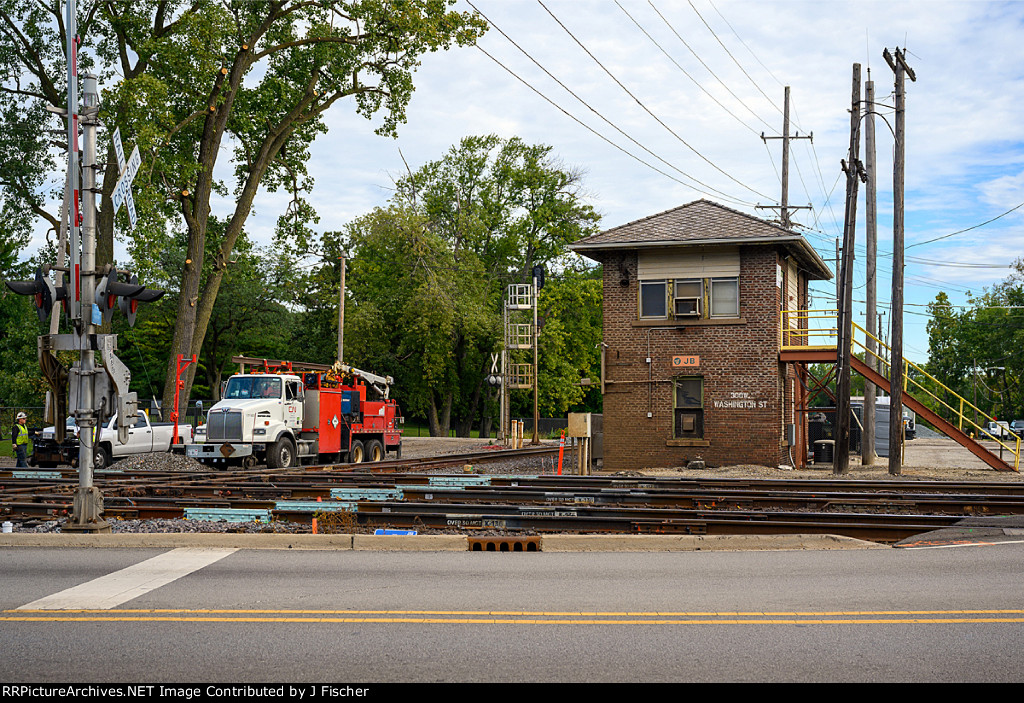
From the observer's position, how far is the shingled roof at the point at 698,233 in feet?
87.4

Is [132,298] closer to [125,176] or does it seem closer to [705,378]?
[125,176]

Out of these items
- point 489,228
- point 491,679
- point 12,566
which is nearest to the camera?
point 491,679

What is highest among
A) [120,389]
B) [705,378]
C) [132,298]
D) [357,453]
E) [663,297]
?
[663,297]

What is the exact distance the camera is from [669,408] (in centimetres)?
2736

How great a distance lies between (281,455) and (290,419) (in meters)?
1.10

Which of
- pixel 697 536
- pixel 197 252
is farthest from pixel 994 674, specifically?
pixel 197 252

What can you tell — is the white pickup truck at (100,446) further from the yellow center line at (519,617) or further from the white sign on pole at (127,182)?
the yellow center line at (519,617)

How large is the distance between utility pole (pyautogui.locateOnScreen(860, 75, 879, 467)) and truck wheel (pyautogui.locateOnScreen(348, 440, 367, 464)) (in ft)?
48.6

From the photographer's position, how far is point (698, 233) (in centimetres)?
2748

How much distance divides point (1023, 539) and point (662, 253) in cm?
1690

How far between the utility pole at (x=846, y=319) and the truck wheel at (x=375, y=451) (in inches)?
550

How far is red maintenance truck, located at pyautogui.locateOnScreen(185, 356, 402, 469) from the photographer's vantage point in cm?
2467

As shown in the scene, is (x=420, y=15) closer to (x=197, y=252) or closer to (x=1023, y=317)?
(x=197, y=252)

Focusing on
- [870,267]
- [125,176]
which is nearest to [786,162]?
[870,267]
